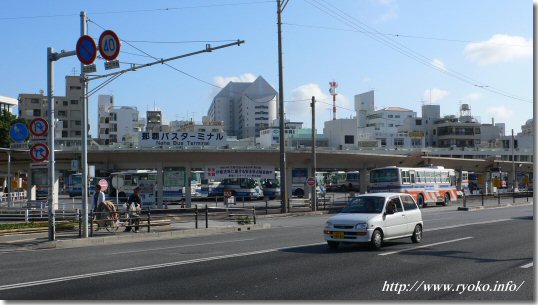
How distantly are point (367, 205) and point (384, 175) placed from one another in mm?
29061

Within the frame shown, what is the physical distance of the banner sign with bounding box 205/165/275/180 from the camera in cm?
4684

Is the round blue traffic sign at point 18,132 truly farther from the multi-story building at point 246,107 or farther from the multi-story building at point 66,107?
the multi-story building at point 246,107

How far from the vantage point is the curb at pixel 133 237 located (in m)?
20.1

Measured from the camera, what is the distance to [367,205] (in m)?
17.3

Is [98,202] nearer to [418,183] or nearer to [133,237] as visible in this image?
[133,237]

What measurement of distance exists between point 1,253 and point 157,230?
8.18 m

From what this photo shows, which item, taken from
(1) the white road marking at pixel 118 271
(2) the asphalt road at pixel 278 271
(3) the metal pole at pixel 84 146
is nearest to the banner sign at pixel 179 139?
(3) the metal pole at pixel 84 146

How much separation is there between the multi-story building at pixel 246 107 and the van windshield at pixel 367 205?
14290 centimetres

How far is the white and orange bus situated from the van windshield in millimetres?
27331

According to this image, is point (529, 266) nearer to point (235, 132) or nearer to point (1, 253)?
point (1, 253)

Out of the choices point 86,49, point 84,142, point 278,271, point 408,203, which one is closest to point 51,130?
point 84,142

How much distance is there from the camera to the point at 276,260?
14625 millimetres

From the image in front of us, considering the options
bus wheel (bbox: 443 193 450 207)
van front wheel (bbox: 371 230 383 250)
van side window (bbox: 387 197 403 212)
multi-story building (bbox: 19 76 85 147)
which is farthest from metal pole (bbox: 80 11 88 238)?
multi-story building (bbox: 19 76 85 147)

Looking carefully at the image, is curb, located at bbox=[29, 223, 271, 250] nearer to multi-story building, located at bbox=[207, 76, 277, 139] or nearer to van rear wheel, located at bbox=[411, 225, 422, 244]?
van rear wheel, located at bbox=[411, 225, 422, 244]
